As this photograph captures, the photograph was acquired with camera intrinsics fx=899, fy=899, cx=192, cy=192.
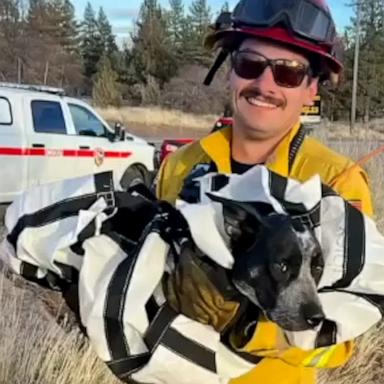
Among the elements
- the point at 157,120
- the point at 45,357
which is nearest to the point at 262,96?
the point at 45,357

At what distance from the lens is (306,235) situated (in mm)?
1656

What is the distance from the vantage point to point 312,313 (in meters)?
1.65

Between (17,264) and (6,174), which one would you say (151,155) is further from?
(17,264)

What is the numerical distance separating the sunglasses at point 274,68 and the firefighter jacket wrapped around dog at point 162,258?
1.40 ft

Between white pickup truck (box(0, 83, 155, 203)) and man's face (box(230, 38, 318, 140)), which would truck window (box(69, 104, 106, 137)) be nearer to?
white pickup truck (box(0, 83, 155, 203))

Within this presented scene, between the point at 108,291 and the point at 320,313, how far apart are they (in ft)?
1.51

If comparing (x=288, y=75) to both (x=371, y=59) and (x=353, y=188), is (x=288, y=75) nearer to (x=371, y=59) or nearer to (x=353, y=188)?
(x=353, y=188)

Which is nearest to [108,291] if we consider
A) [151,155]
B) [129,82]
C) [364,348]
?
[364,348]

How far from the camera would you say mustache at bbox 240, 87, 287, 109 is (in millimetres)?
2227

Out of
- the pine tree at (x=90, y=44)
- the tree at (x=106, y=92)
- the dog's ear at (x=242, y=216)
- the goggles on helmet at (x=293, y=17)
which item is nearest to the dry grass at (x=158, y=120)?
the tree at (x=106, y=92)

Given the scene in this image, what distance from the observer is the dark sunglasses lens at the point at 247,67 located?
7.31 feet

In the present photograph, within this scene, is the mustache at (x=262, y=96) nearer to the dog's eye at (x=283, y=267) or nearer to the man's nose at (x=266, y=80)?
the man's nose at (x=266, y=80)

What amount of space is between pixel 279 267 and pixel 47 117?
11509 mm

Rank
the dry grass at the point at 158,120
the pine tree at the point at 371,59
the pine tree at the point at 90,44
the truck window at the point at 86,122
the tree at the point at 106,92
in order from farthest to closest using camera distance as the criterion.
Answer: the pine tree at the point at 90,44, the pine tree at the point at 371,59, the tree at the point at 106,92, the dry grass at the point at 158,120, the truck window at the point at 86,122
